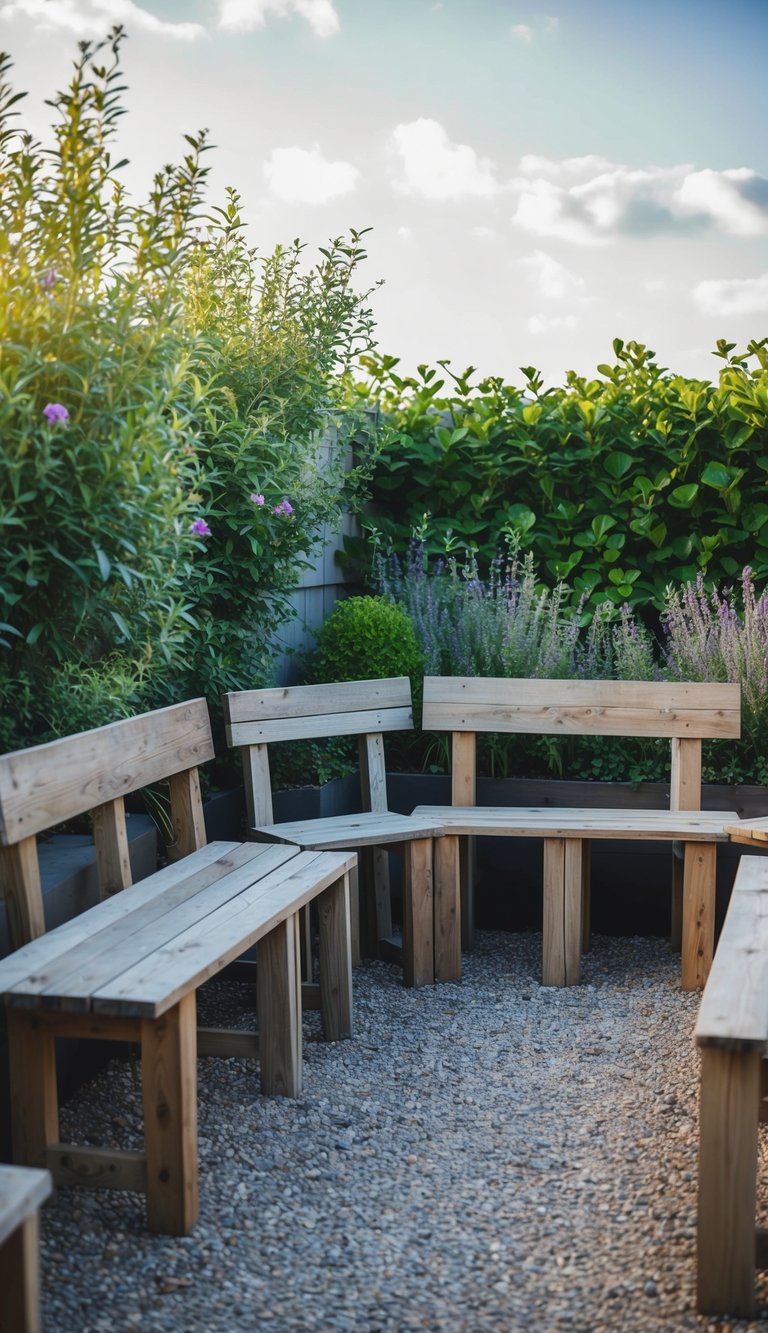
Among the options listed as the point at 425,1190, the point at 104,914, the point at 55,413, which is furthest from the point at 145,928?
the point at 55,413

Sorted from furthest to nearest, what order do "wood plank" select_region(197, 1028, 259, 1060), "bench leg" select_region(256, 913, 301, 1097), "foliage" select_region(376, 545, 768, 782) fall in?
"foliage" select_region(376, 545, 768, 782)
"wood plank" select_region(197, 1028, 259, 1060)
"bench leg" select_region(256, 913, 301, 1097)

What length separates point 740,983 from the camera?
2.48 meters

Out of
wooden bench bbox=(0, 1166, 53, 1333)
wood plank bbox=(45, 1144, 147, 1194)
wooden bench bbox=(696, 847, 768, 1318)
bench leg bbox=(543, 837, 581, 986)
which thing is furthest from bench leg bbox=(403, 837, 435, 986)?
wooden bench bbox=(0, 1166, 53, 1333)

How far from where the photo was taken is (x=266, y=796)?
4258 mm

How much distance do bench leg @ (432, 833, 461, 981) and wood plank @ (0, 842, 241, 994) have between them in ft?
2.98

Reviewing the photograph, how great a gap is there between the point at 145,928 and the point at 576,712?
7.49 feet

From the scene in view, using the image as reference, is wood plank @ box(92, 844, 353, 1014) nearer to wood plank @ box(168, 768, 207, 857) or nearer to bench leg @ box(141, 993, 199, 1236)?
bench leg @ box(141, 993, 199, 1236)

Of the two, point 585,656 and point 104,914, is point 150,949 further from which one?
point 585,656

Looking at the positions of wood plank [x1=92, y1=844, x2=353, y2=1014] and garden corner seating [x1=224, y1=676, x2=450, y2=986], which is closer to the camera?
wood plank [x1=92, y1=844, x2=353, y2=1014]

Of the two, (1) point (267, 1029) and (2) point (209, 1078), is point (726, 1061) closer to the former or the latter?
(1) point (267, 1029)

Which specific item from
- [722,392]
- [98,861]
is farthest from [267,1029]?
[722,392]

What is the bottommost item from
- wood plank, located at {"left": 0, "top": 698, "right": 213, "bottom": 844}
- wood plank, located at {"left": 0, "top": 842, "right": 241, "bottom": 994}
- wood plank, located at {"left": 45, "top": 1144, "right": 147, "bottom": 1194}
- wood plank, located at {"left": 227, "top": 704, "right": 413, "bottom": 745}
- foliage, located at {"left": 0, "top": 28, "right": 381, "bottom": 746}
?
wood plank, located at {"left": 45, "top": 1144, "right": 147, "bottom": 1194}

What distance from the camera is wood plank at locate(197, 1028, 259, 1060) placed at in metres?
3.25

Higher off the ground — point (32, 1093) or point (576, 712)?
point (576, 712)
